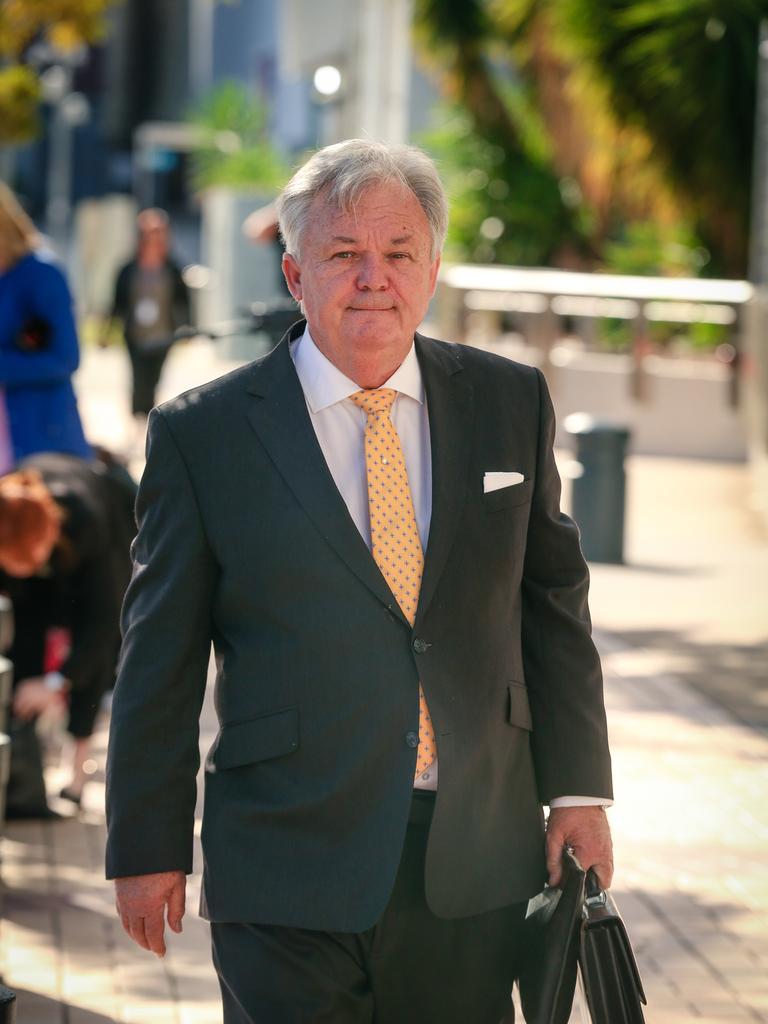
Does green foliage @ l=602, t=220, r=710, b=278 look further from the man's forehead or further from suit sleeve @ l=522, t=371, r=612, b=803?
the man's forehead

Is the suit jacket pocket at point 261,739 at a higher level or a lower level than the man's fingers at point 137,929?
higher

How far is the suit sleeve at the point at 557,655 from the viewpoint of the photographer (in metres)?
3.14

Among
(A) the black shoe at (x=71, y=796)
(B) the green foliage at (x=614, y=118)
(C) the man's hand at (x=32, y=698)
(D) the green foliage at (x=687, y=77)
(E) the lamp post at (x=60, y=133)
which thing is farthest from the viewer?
(E) the lamp post at (x=60, y=133)

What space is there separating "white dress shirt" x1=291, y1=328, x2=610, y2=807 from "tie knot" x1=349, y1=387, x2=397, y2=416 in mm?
14

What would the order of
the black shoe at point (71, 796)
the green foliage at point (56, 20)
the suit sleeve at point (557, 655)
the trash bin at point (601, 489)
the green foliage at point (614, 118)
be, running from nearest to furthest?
→ the suit sleeve at point (557, 655) → the black shoe at point (71, 796) → the trash bin at point (601, 489) → the green foliage at point (56, 20) → the green foliage at point (614, 118)

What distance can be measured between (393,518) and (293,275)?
1.44 feet

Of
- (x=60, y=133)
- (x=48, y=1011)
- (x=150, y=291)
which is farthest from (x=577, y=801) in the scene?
(x=60, y=133)

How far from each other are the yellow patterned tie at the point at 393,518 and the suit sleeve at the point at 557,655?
24cm

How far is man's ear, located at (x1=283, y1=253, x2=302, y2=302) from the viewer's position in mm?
3111

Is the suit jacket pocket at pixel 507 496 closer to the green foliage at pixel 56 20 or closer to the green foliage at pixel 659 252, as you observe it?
the green foliage at pixel 56 20

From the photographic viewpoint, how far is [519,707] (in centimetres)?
312

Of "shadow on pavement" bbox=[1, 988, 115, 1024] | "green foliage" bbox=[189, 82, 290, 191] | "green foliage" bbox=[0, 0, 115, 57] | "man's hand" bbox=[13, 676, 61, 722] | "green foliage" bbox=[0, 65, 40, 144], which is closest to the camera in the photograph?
"shadow on pavement" bbox=[1, 988, 115, 1024]

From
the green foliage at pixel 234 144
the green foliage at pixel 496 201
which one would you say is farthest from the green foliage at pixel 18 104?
the green foliage at pixel 234 144

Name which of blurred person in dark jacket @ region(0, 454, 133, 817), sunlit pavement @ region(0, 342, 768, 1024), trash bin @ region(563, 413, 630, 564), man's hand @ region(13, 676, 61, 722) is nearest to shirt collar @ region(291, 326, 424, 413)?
sunlit pavement @ region(0, 342, 768, 1024)
